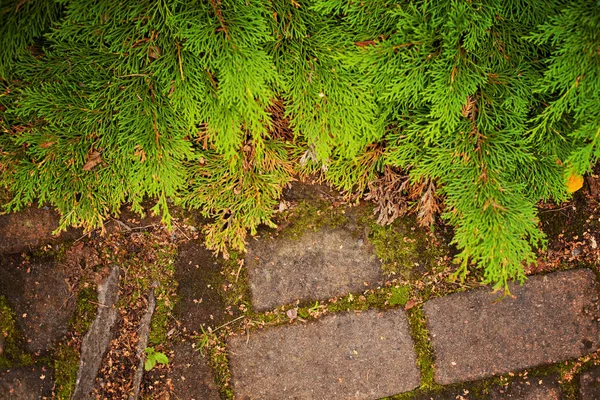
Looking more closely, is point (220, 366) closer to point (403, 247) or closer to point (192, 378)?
point (192, 378)

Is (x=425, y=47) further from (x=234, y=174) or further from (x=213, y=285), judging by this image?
(x=213, y=285)

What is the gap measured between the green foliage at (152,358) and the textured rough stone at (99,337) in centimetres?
26

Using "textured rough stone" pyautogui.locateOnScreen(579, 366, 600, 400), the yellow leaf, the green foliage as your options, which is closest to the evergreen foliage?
the yellow leaf

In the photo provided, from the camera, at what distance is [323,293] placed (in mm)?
3008

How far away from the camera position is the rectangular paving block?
298 centimetres

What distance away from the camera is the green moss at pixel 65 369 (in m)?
2.83

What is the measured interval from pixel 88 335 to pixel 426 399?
7.29 ft

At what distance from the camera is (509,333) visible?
9.78 feet

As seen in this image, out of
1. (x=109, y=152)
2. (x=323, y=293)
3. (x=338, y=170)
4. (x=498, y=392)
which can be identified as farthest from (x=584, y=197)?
(x=109, y=152)

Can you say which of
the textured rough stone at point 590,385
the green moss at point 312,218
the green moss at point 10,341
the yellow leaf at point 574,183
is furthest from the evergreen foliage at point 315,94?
the textured rough stone at point 590,385

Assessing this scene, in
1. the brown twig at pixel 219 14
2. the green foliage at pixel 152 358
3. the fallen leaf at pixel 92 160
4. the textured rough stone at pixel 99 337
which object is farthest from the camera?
the green foliage at pixel 152 358

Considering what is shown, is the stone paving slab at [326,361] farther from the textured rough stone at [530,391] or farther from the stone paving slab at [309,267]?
the textured rough stone at [530,391]

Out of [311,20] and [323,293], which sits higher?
[311,20]

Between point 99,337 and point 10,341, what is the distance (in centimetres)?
58
